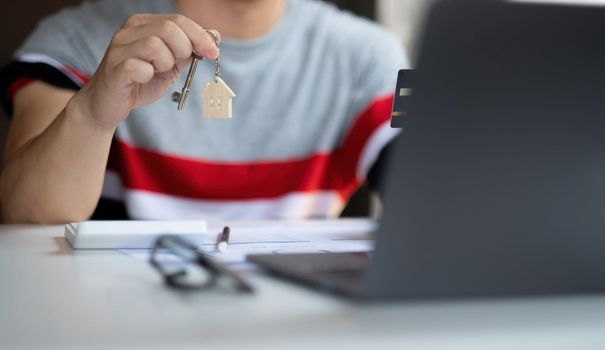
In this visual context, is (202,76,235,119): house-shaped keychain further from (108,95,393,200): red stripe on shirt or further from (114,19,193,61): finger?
(108,95,393,200): red stripe on shirt

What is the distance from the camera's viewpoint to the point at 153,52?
0.98 metres

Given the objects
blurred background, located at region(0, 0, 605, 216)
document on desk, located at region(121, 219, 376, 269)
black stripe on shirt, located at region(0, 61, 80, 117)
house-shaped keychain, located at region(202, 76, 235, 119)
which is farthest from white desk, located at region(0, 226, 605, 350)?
blurred background, located at region(0, 0, 605, 216)

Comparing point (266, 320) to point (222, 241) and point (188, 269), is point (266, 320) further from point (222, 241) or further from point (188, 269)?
point (222, 241)

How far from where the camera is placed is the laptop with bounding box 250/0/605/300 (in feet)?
1.61

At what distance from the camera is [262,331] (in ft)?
1.65

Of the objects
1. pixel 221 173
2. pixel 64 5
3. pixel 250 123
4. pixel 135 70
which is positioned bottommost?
pixel 221 173

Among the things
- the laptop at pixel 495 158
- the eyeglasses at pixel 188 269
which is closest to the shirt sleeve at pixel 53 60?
the eyeglasses at pixel 188 269

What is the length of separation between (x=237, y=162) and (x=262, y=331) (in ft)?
3.75

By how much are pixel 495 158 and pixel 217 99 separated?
56cm

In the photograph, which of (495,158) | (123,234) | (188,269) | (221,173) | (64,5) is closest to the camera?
(495,158)

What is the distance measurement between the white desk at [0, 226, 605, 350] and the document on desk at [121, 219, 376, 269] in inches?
5.0

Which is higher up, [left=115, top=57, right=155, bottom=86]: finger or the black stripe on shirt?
[left=115, top=57, right=155, bottom=86]: finger

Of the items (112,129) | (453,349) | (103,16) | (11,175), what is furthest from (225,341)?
(103,16)

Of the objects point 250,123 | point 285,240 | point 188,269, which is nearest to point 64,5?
point 250,123
